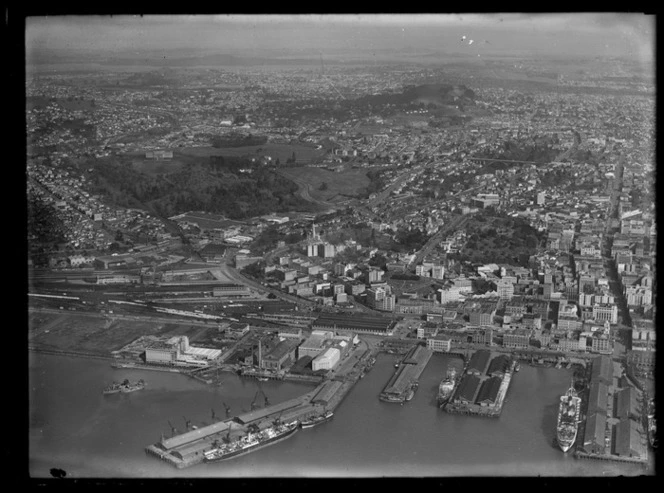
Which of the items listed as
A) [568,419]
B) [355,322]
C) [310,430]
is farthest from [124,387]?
[568,419]

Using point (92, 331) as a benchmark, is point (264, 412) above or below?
below

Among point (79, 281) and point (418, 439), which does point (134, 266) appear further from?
point (418, 439)

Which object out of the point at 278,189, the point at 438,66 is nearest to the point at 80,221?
the point at 278,189

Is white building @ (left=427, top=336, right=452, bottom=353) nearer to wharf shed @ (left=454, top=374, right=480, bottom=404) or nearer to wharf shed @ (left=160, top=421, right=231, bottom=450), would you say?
wharf shed @ (left=454, top=374, right=480, bottom=404)

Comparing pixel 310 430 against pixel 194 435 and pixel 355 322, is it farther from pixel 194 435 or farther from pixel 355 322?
pixel 355 322

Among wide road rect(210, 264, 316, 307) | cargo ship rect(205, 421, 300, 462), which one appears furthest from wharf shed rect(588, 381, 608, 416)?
wide road rect(210, 264, 316, 307)

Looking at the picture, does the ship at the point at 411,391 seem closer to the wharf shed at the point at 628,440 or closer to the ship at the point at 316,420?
the ship at the point at 316,420

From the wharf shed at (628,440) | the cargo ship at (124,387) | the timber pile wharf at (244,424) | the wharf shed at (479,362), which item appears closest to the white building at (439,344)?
the wharf shed at (479,362)
